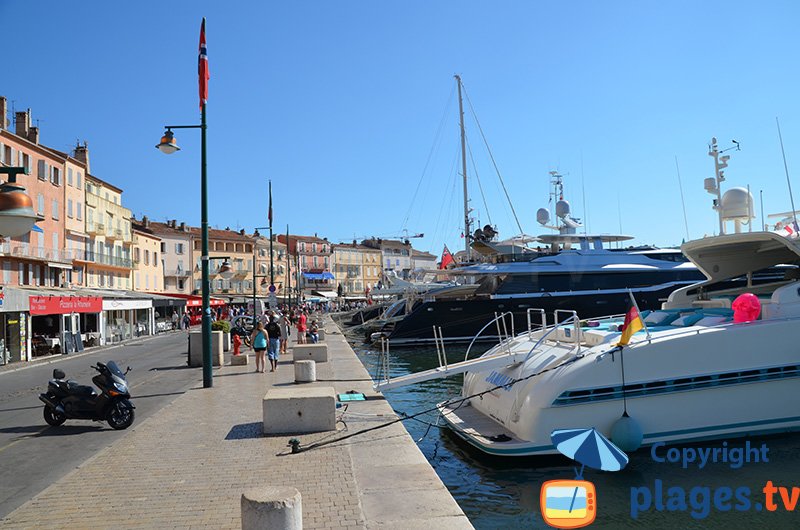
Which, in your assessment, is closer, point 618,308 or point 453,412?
point 453,412

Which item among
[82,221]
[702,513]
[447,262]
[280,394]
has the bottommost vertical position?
[702,513]

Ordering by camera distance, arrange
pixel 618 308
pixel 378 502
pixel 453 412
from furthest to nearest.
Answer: pixel 618 308
pixel 453 412
pixel 378 502

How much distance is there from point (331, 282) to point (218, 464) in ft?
322

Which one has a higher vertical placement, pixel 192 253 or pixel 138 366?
pixel 192 253

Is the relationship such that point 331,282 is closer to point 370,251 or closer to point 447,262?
point 370,251

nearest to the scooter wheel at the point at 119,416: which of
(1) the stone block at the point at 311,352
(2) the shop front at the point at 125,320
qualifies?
(1) the stone block at the point at 311,352

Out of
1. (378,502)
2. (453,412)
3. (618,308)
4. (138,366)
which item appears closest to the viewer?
(378,502)

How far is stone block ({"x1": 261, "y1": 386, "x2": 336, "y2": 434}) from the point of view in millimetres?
9258

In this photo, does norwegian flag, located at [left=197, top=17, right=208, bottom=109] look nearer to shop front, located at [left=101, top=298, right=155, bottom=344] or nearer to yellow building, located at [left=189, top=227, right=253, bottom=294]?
shop front, located at [left=101, top=298, right=155, bottom=344]

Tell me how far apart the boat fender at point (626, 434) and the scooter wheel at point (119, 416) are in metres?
7.66

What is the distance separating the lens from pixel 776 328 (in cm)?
1009

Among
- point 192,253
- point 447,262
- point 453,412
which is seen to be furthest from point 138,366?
point 192,253

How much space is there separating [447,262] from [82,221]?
25988 mm

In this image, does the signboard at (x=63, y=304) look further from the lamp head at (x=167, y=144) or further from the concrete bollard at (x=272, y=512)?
the concrete bollard at (x=272, y=512)
